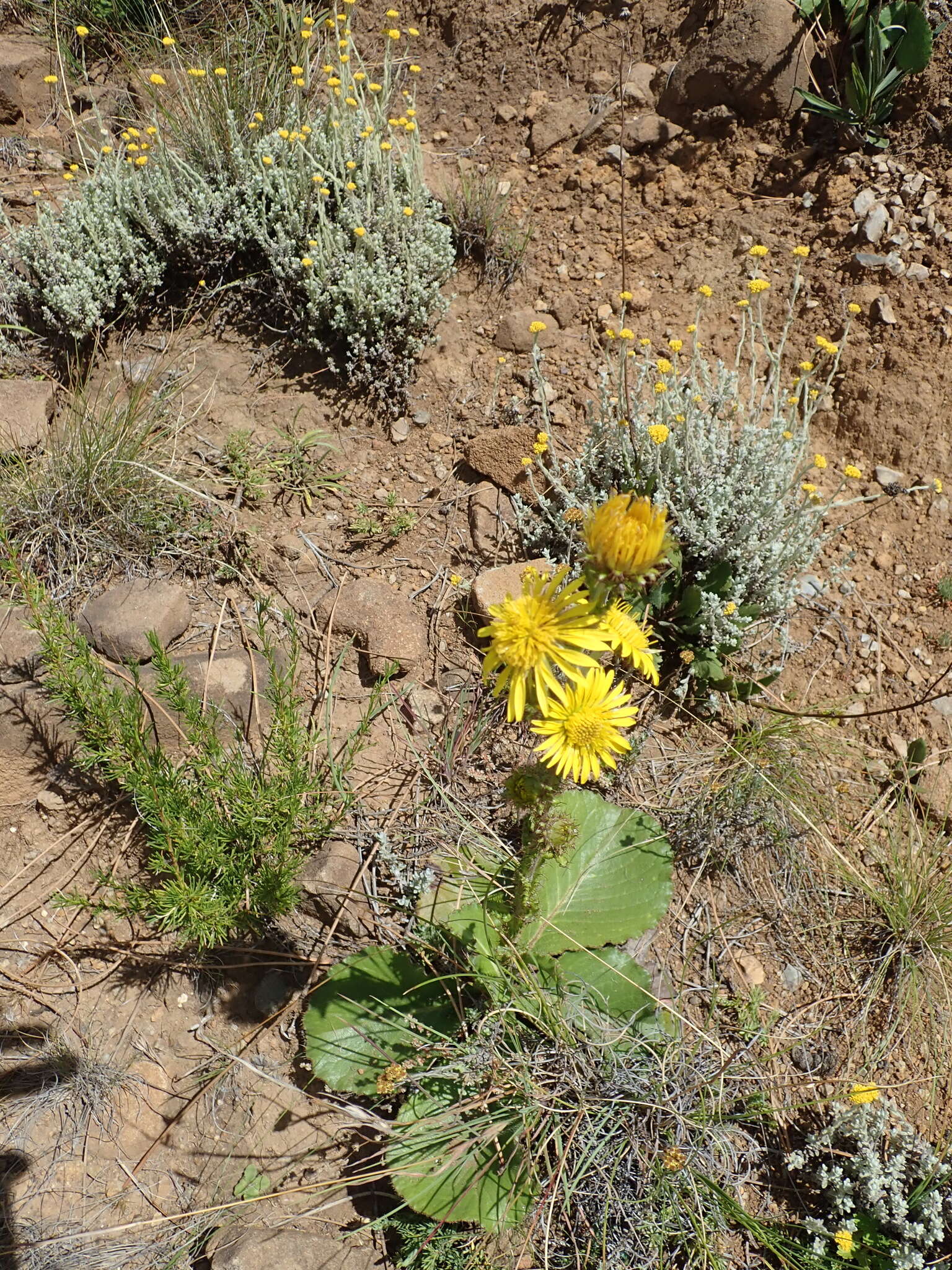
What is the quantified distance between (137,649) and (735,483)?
6.32ft

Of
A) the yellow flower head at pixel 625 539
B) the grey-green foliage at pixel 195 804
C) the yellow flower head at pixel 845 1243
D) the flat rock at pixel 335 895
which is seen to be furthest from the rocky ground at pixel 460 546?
the yellow flower head at pixel 625 539

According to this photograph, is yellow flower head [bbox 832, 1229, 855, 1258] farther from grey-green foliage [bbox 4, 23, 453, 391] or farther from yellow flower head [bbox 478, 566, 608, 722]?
grey-green foliage [bbox 4, 23, 453, 391]

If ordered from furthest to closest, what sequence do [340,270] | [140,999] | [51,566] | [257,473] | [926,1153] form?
[340,270] → [257,473] → [51,566] → [140,999] → [926,1153]

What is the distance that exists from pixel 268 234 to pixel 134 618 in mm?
1902

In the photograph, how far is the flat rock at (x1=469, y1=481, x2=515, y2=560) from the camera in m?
2.97

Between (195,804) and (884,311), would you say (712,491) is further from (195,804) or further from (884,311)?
(195,804)

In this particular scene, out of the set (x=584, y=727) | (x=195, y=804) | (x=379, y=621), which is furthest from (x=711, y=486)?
(x=195, y=804)

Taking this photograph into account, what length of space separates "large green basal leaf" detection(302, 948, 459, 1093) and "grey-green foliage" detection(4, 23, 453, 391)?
84.3 inches

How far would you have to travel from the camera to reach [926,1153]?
1979mm

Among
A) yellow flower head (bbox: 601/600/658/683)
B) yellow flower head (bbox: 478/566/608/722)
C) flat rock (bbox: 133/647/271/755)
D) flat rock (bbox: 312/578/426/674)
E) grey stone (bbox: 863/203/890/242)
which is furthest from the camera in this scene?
grey stone (bbox: 863/203/890/242)

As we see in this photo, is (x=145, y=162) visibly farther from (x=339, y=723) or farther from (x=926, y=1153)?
(x=926, y=1153)

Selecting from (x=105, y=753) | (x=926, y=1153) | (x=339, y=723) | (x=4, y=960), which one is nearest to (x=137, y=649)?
(x=105, y=753)

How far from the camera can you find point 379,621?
2.68m

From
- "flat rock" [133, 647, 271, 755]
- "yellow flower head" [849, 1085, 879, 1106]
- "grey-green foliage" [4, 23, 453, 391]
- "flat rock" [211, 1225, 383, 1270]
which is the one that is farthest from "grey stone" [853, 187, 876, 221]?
"flat rock" [211, 1225, 383, 1270]
